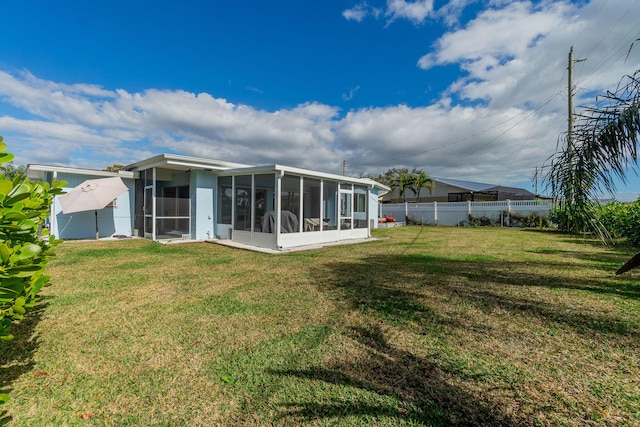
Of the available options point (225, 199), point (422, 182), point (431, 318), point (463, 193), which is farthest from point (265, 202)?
point (422, 182)

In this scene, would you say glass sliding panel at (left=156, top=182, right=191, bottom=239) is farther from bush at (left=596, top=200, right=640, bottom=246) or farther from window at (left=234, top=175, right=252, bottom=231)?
bush at (left=596, top=200, right=640, bottom=246)

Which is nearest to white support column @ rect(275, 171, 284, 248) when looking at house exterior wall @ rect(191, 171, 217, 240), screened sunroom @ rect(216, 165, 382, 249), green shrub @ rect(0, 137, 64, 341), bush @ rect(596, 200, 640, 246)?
screened sunroom @ rect(216, 165, 382, 249)

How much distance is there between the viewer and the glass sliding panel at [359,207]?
1308 cm

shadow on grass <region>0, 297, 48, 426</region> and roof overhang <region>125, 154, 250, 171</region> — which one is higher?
roof overhang <region>125, 154, 250, 171</region>

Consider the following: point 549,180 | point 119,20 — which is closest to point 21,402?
point 549,180

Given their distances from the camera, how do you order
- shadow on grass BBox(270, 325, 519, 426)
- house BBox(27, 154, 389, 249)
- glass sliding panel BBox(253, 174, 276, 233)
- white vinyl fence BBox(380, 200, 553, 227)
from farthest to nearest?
white vinyl fence BBox(380, 200, 553, 227) < house BBox(27, 154, 389, 249) < glass sliding panel BBox(253, 174, 276, 233) < shadow on grass BBox(270, 325, 519, 426)

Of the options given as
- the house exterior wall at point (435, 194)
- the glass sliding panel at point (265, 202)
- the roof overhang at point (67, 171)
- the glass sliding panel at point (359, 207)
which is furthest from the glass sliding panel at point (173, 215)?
the house exterior wall at point (435, 194)

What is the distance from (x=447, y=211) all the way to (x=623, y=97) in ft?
67.1

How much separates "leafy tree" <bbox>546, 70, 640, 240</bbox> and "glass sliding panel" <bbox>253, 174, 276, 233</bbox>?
7.72 meters

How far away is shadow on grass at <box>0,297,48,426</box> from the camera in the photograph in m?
2.48

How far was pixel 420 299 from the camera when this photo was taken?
15.7 feet

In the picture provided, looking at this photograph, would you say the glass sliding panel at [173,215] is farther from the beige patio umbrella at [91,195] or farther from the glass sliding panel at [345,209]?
the glass sliding panel at [345,209]

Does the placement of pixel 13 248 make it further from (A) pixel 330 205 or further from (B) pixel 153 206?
(B) pixel 153 206

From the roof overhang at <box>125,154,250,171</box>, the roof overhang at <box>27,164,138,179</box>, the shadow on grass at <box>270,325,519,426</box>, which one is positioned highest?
the roof overhang at <box>125,154,250,171</box>
